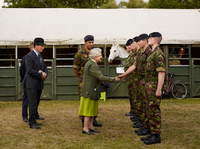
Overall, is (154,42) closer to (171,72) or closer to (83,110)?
(83,110)

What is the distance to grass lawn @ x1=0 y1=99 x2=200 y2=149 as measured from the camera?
200 inches

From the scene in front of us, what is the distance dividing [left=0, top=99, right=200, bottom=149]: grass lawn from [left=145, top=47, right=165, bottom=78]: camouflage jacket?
1.26 m

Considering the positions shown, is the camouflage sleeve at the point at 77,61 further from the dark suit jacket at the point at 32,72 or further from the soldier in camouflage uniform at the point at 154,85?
the soldier in camouflage uniform at the point at 154,85

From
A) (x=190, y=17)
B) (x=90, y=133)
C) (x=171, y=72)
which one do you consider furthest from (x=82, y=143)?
(x=190, y=17)

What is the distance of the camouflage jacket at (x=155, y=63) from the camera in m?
4.87

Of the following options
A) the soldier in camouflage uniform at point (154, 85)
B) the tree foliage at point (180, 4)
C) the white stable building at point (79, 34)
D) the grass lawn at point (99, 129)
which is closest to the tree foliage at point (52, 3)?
the tree foliage at point (180, 4)

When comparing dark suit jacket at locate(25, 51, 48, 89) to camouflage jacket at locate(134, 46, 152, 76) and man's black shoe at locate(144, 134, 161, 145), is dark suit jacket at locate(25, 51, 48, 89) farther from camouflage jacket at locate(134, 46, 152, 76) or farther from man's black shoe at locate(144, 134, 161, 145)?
man's black shoe at locate(144, 134, 161, 145)

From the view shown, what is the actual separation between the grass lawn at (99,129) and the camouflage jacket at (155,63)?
1265 millimetres

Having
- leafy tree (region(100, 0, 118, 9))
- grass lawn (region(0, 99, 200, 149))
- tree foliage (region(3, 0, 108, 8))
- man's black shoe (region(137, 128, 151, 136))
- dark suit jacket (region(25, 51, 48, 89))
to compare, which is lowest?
grass lawn (region(0, 99, 200, 149))

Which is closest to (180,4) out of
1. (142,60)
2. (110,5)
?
(110,5)

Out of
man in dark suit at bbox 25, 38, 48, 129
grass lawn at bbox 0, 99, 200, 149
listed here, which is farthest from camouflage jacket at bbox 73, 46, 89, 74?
grass lawn at bbox 0, 99, 200, 149

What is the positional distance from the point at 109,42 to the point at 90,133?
6459 millimetres

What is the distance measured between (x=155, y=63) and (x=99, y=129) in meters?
2.18

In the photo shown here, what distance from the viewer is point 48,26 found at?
1238 centimetres
